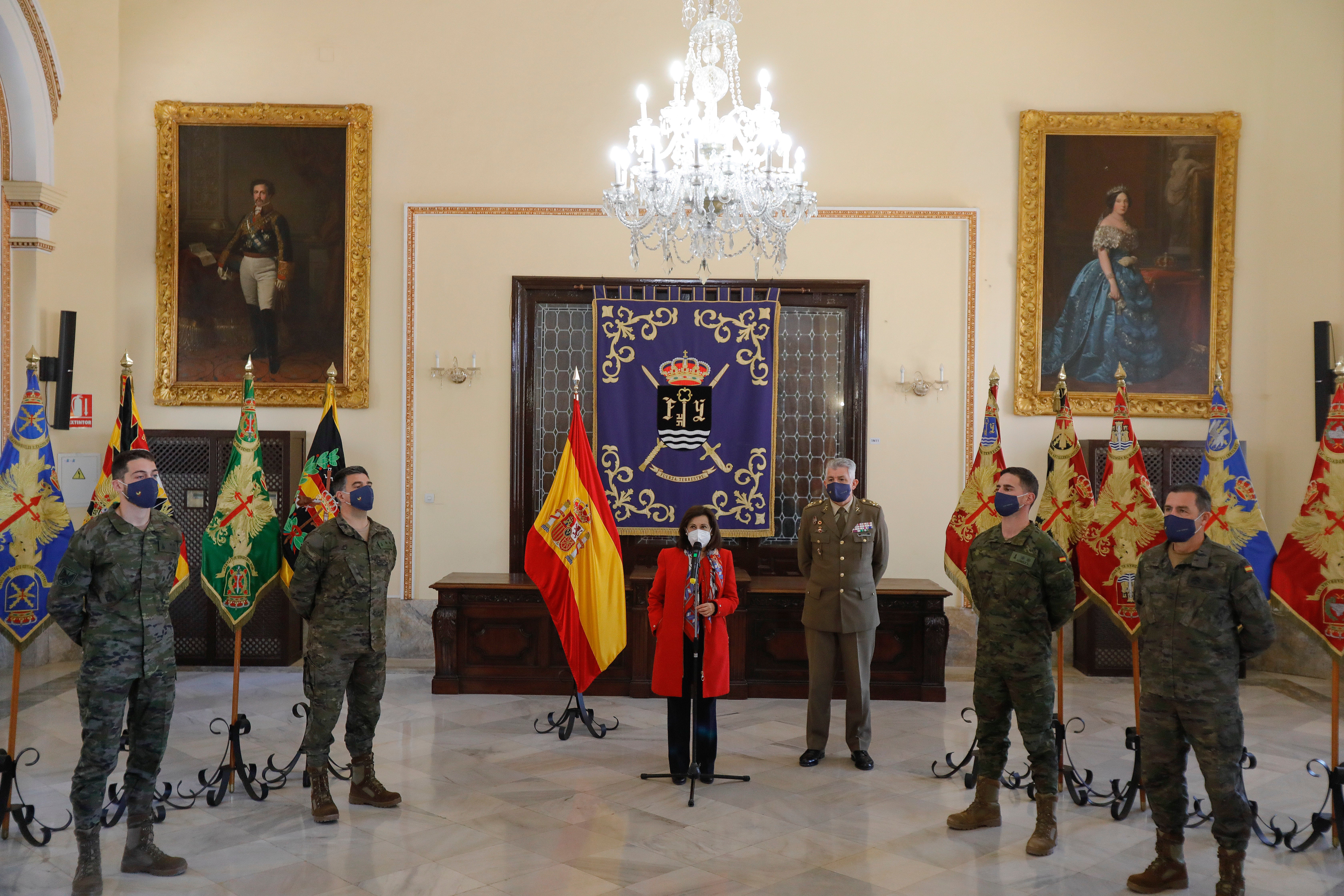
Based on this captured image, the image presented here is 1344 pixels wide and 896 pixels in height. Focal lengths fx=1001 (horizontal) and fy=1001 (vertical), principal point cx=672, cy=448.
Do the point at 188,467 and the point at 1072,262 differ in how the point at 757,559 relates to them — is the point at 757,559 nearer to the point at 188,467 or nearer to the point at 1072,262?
the point at 1072,262

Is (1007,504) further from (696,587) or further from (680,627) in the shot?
(680,627)

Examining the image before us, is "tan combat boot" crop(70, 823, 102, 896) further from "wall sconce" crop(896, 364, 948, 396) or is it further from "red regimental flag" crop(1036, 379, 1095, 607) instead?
"wall sconce" crop(896, 364, 948, 396)

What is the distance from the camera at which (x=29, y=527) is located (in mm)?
4668

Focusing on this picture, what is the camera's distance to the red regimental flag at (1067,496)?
538 centimetres

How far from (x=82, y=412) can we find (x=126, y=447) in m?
2.82

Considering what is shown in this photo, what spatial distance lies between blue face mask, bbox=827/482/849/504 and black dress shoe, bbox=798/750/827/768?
1.43 metres

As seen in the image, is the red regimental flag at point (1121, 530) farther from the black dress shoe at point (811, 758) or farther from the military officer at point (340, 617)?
the military officer at point (340, 617)

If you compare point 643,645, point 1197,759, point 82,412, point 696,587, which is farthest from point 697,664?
point 82,412

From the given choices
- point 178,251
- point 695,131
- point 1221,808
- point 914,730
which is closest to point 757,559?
point 914,730

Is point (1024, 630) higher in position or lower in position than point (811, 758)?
higher

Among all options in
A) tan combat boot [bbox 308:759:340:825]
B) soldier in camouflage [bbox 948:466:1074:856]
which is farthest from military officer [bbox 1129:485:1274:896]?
tan combat boot [bbox 308:759:340:825]

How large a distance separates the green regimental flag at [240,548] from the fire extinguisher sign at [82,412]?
3311 mm

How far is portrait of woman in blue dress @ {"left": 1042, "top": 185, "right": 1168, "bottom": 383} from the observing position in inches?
320

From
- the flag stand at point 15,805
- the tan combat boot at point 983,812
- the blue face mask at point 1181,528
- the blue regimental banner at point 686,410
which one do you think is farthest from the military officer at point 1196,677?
the flag stand at point 15,805
